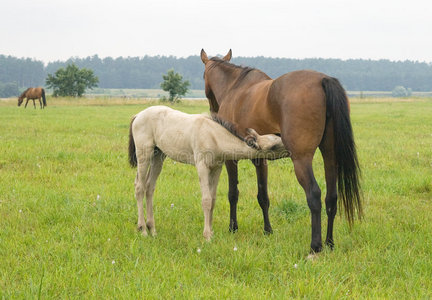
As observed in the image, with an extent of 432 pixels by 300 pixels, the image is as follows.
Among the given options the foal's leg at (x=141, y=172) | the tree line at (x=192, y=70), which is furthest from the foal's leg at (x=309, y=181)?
the tree line at (x=192, y=70)

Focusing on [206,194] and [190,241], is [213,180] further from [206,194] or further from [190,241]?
[190,241]

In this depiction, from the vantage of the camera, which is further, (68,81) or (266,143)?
(68,81)

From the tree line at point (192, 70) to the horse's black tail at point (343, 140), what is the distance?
403 feet

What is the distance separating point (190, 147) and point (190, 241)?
107cm

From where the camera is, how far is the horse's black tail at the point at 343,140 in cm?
396

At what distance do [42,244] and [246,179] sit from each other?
4.28m

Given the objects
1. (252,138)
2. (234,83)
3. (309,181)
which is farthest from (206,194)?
(234,83)

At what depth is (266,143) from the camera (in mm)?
4094

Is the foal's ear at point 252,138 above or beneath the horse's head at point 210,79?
beneath

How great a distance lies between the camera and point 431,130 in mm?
14562

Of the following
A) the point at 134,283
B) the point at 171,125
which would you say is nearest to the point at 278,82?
the point at 171,125

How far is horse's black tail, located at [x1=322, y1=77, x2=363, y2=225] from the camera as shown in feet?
13.0

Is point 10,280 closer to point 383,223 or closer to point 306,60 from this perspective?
point 383,223

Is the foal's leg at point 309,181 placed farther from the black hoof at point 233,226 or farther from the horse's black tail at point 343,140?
the black hoof at point 233,226
